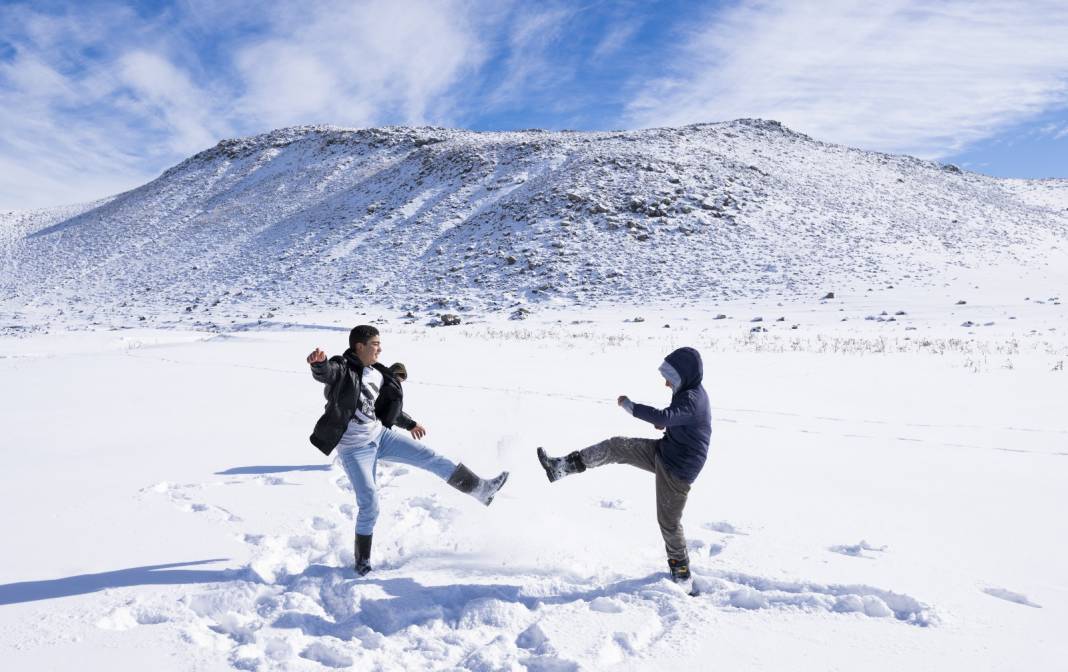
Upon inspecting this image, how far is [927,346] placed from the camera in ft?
52.3

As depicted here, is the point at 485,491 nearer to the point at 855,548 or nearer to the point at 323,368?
the point at 323,368

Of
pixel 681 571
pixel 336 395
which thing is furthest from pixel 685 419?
pixel 336 395

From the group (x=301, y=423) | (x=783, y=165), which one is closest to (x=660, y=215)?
(x=783, y=165)

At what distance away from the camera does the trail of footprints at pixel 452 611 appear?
324cm

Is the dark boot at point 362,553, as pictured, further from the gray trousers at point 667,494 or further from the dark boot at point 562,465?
the gray trousers at point 667,494

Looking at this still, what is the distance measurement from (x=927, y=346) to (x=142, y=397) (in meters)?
18.2

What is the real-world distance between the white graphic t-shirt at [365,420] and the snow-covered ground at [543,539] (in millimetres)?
896

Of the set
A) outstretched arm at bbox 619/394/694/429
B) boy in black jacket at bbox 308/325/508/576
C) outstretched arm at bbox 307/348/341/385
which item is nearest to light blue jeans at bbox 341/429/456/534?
boy in black jacket at bbox 308/325/508/576

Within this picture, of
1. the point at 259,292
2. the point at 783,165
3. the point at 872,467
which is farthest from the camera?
the point at 783,165

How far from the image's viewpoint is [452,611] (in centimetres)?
370

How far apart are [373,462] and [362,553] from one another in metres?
0.62

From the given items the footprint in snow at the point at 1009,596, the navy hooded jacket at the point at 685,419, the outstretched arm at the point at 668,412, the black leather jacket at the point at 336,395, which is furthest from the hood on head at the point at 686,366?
the footprint in snow at the point at 1009,596

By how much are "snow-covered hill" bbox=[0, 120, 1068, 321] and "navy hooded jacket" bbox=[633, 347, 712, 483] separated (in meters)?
31.1

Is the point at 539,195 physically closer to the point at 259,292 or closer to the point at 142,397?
the point at 259,292
